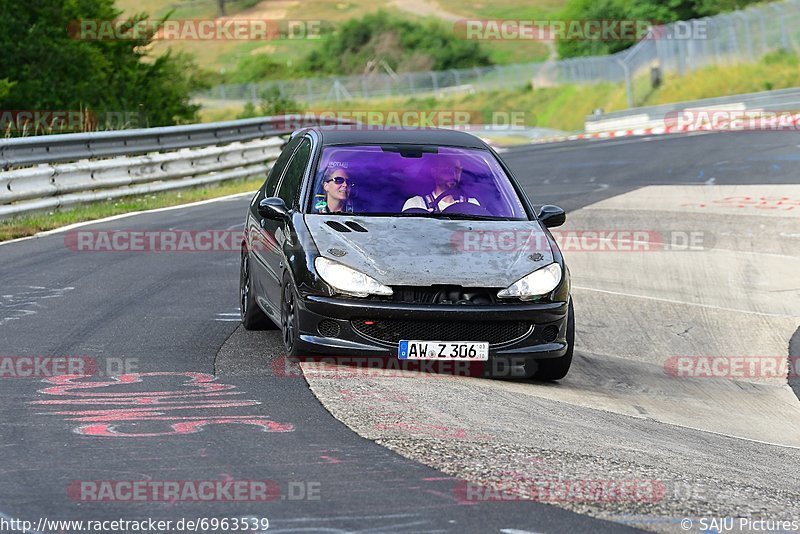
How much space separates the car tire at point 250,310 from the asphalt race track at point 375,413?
0.09 m

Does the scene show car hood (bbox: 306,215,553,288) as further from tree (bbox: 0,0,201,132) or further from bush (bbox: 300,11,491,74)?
bush (bbox: 300,11,491,74)

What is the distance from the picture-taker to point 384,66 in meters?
106

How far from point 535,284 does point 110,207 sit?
1238 centimetres

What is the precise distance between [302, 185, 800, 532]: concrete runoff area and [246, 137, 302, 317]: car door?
Result: 146 centimetres

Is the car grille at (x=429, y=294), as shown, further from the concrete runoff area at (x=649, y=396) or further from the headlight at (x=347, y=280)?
the concrete runoff area at (x=649, y=396)

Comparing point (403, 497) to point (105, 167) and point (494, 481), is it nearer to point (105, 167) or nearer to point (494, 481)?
point (494, 481)

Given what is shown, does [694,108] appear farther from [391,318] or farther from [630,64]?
[391,318]

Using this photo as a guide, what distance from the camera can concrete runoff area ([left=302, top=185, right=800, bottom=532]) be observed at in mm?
6441

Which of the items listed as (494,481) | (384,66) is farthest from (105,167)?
(384,66)

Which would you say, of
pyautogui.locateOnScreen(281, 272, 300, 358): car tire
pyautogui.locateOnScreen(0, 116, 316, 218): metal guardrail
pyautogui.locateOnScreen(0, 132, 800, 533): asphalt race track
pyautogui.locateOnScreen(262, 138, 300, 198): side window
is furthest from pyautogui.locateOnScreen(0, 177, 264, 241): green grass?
pyautogui.locateOnScreen(281, 272, 300, 358): car tire

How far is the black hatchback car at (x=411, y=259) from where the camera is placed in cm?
865

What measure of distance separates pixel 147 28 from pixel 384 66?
220 feet

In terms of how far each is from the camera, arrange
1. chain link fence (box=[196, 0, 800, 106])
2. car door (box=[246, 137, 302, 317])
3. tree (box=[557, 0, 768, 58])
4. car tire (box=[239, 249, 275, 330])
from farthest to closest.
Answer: tree (box=[557, 0, 768, 58]) < chain link fence (box=[196, 0, 800, 106]) < car tire (box=[239, 249, 275, 330]) < car door (box=[246, 137, 302, 317])

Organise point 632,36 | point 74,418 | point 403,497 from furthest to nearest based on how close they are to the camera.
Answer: point 632,36 → point 74,418 → point 403,497
